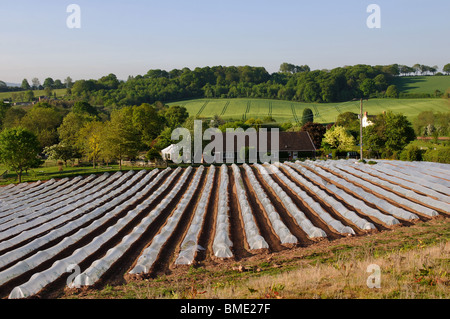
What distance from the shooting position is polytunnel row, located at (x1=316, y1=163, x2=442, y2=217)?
1628 cm

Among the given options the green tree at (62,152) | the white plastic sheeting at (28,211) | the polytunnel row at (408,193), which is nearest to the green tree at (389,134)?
the polytunnel row at (408,193)

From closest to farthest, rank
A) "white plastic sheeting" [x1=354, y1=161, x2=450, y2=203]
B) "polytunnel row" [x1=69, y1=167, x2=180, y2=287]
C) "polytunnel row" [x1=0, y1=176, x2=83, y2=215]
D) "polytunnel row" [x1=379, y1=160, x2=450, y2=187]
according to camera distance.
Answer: "polytunnel row" [x1=69, y1=167, x2=180, y2=287] < "white plastic sheeting" [x1=354, y1=161, x2=450, y2=203] < "polytunnel row" [x1=379, y1=160, x2=450, y2=187] < "polytunnel row" [x1=0, y1=176, x2=83, y2=215]

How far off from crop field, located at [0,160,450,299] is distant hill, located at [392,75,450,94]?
89648mm

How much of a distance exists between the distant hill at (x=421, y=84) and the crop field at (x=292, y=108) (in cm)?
1366

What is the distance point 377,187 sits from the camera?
21.6m

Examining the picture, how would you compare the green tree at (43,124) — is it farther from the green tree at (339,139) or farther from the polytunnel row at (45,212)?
the green tree at (339,139)

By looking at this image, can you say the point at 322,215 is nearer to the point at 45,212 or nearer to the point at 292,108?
the point at 45,212

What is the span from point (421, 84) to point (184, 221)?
397 ft

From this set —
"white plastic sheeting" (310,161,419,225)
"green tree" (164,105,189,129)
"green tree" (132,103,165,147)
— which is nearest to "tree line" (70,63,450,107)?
"green tree" (164,105,189,129)

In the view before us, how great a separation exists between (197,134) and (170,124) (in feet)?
94.7

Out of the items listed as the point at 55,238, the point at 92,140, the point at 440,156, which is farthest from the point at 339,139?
the point at 55,238

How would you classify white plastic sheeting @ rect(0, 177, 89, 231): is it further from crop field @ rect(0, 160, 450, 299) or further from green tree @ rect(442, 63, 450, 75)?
green tree @ rect(442, 63, 450, 75)

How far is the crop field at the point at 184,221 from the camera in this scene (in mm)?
11836
